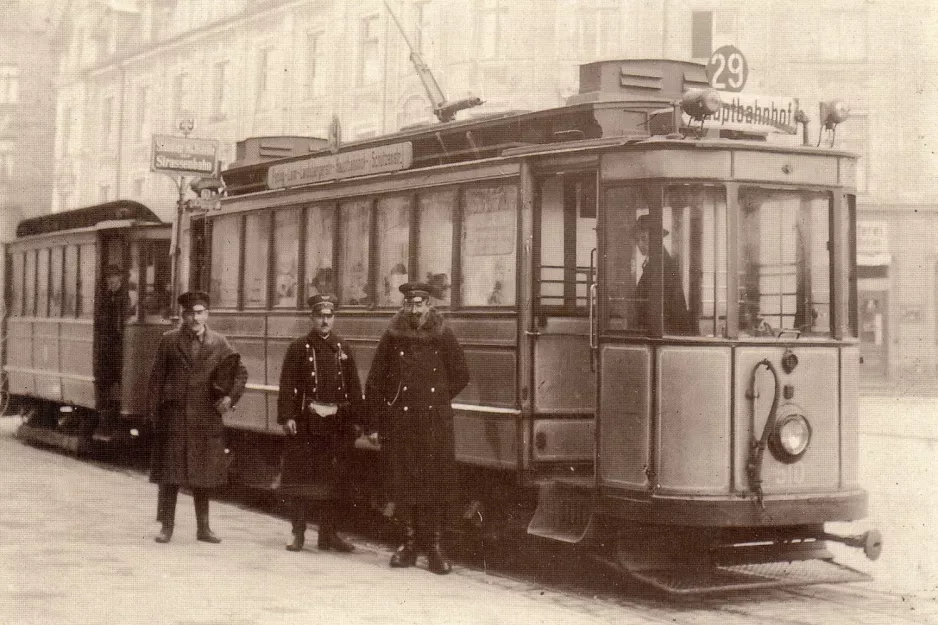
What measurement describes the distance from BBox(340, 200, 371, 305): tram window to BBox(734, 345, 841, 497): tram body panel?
3733 mm

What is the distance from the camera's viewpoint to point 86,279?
55.0 ft

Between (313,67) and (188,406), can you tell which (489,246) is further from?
(313,67)

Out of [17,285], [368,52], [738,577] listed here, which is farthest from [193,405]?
[368,52]

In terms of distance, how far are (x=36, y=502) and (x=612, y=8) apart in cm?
2234

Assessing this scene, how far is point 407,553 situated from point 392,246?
2.65 metres

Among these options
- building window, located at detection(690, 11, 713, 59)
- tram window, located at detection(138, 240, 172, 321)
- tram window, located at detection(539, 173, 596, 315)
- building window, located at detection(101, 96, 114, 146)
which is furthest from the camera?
building window, located at detection(101, 96, 114, 146)

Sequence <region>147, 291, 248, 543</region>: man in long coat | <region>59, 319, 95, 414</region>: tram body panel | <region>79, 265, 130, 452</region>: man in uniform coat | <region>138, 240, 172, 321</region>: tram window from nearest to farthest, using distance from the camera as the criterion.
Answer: <region>147, 291, 248, 543</region>: man in long coat
<region>138, 240, 172, 321</region>: tram window
<region>79, 265, 130, 452</region>: man in uniform coat
<region>59, 319, 95, 414</region>: tram body panel

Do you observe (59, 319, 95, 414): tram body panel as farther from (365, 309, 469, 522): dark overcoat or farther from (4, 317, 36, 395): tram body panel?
(365, 309, 469, 522): dark overcoat

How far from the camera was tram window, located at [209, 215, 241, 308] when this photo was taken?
1333 centimetres

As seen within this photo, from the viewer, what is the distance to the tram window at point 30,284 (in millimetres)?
18562

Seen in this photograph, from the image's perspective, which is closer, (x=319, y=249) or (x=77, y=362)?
(x=319, y=249)

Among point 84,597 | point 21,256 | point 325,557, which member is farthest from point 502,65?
point 84,597

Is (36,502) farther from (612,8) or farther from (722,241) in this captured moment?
(612,8)

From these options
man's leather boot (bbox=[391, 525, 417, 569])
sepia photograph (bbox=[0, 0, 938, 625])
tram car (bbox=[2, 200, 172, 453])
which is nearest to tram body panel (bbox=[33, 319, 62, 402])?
tram car (bbox=[2, 200, 172, 453])
